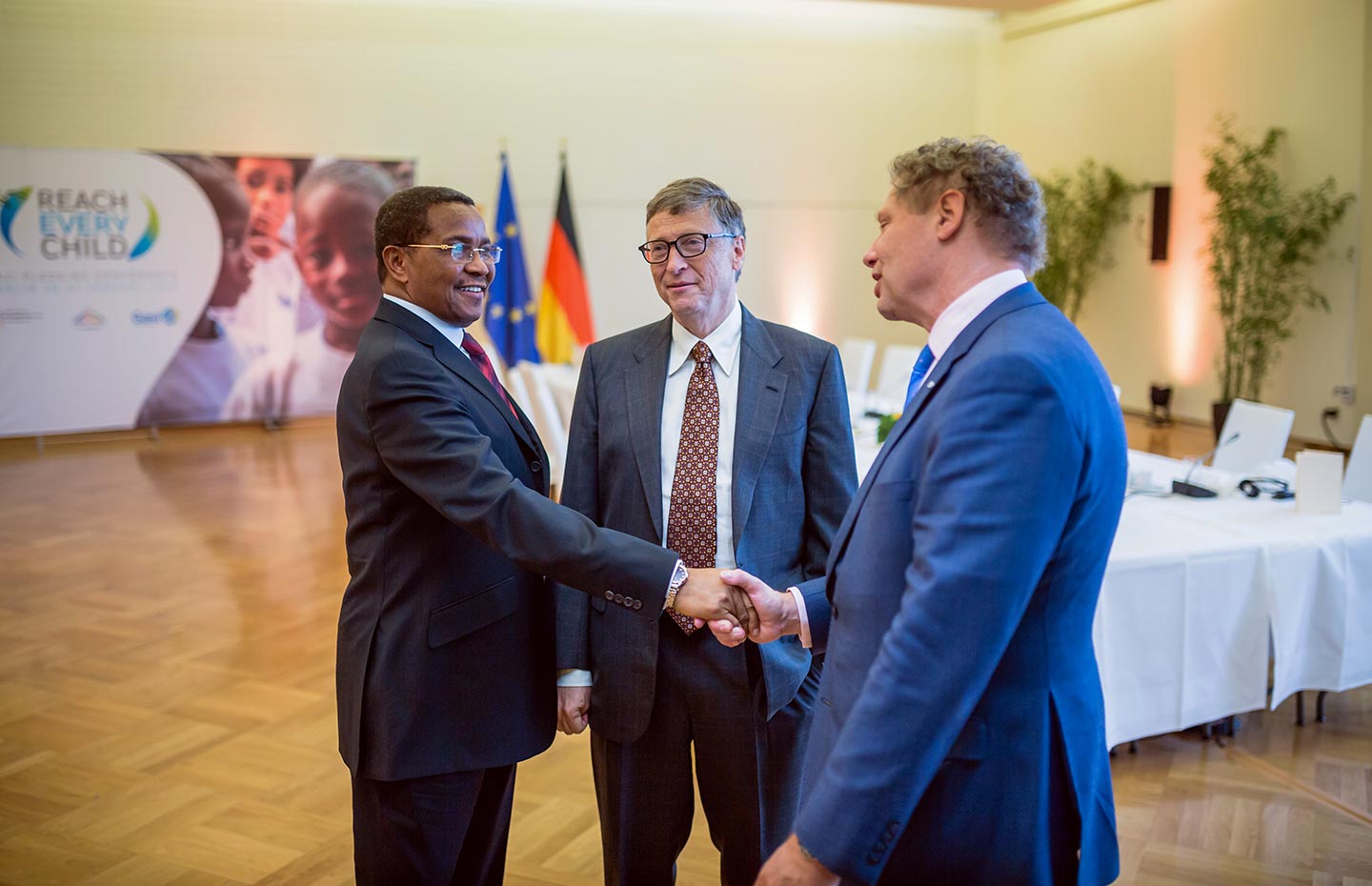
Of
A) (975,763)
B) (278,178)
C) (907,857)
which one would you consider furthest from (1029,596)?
(278,178)

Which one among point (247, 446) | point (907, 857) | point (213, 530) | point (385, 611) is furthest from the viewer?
point (247, 446)

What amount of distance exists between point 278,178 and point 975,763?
10048mm

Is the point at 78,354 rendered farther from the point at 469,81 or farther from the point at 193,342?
the point at 469,81

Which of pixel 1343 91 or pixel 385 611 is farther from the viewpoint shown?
pixel 1343 91

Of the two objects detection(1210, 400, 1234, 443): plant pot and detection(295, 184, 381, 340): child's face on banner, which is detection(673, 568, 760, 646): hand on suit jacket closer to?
detection(1210, 400, 1234, 443): plant pot

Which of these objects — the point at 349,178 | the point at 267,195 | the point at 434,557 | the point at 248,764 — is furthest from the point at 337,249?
the point at 434,557

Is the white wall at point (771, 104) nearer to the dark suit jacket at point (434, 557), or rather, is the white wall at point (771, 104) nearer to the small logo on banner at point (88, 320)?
the small logo on banner at point (88, 320)

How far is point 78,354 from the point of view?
969cm

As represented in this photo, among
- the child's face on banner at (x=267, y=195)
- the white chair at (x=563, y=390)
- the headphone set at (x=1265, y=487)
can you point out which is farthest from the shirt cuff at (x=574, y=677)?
the child's face on banner at (x=267, y=195)

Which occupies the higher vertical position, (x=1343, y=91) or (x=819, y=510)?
(x=1343, y=91)

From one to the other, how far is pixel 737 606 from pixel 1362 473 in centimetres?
403

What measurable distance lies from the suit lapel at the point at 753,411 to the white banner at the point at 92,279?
29.6 feet

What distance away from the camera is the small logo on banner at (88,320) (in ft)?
31.7

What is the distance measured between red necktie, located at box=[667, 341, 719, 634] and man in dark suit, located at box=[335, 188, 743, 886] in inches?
5.1
